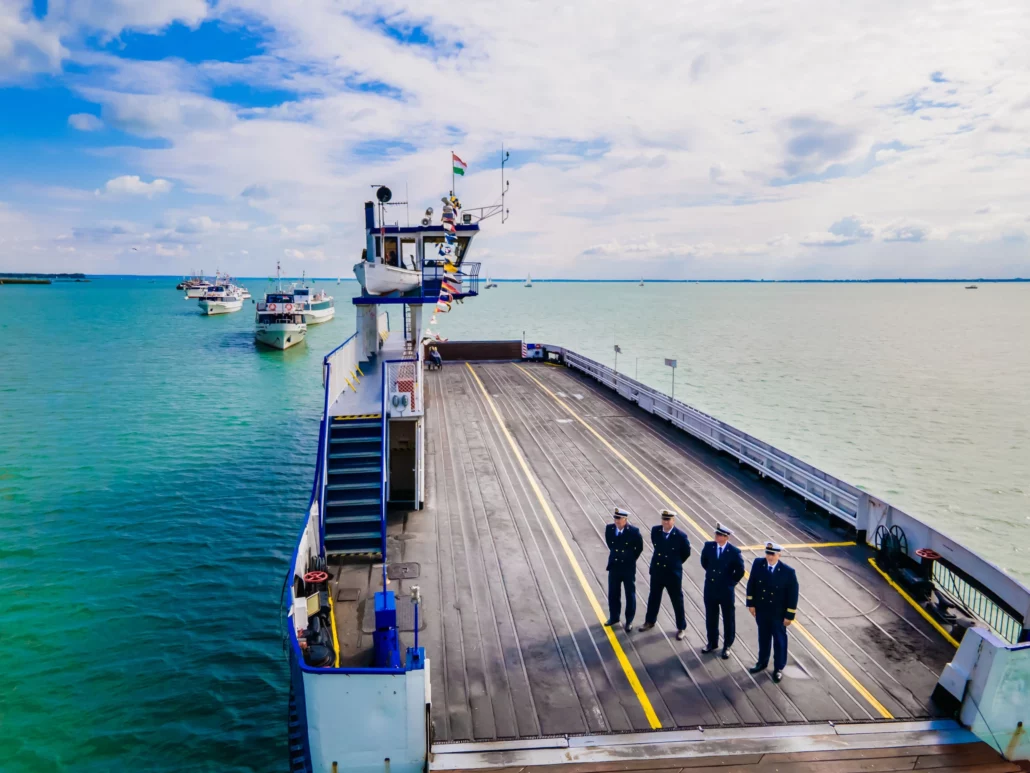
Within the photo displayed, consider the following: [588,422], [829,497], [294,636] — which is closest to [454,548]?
[294,636]

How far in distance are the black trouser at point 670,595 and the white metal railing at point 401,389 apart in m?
5.78

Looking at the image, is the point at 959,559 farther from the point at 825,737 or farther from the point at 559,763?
the point at 559,763

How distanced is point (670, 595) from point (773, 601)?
4.15 feet

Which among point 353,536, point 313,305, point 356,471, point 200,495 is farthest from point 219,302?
point 353,536

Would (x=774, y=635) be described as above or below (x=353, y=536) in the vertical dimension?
above

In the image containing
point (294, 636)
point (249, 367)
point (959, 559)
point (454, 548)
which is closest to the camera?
point (294, 636)

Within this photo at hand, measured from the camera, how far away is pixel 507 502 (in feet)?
40.9

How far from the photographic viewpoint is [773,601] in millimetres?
6695

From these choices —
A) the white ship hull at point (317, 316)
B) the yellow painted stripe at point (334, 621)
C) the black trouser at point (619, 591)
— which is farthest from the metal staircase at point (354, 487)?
the white ship hull at point (317, 316)

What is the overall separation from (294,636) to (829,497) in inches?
375

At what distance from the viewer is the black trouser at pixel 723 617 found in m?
7.12

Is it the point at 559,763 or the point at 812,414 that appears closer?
the point at 559,763

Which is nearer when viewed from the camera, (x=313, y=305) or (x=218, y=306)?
(x=313, y=305)

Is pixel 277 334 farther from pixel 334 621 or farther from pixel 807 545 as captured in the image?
pixel 807 545
